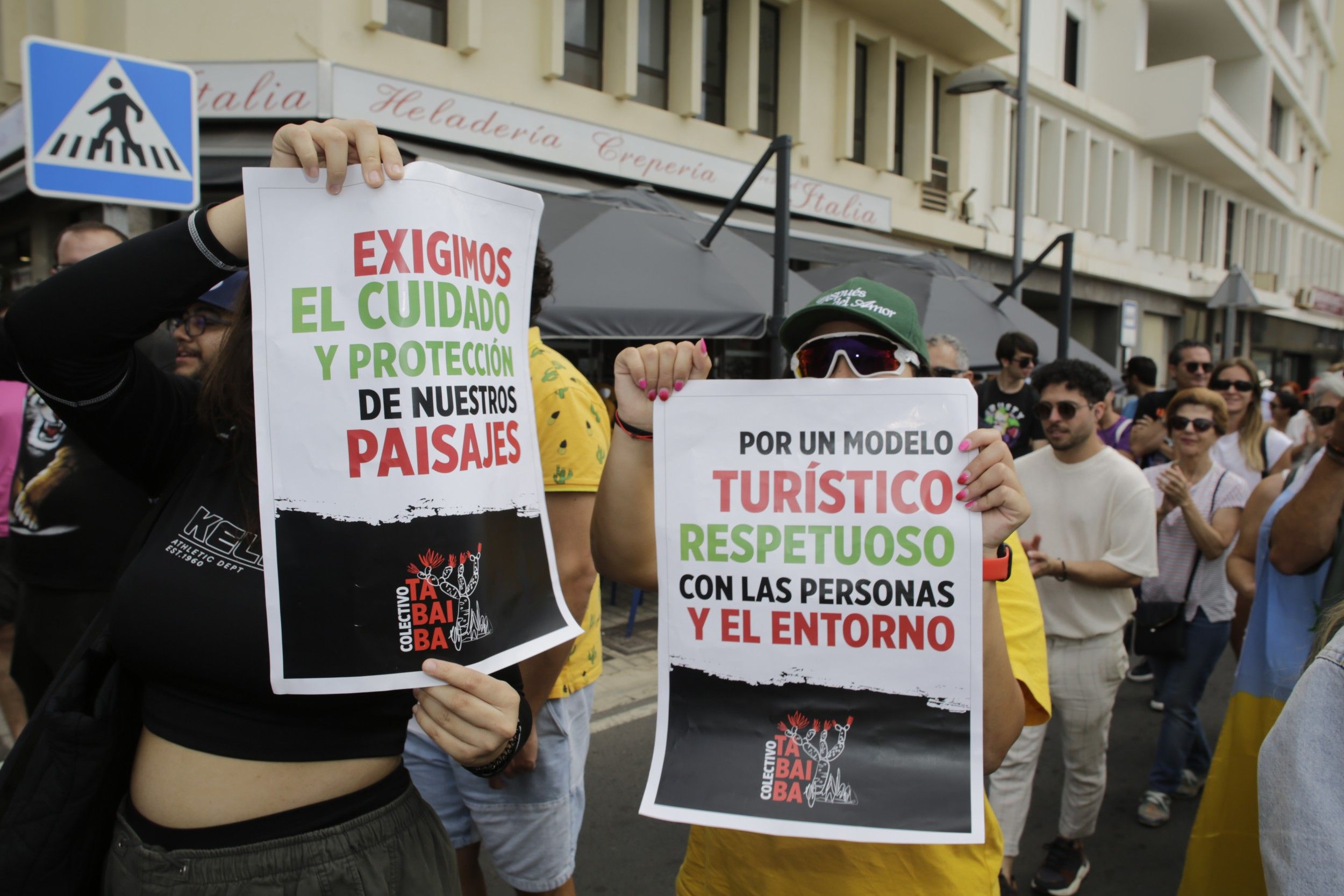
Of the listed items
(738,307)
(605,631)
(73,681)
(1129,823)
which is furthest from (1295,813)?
(605,631)

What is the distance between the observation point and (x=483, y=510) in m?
1.27

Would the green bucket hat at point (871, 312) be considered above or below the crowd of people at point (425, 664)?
above

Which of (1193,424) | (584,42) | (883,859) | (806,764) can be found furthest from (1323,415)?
(584,42)

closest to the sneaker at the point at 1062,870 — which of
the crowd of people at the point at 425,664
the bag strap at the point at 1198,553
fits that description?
the crowd of people at the point at 425,664

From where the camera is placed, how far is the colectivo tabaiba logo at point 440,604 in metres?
1.21

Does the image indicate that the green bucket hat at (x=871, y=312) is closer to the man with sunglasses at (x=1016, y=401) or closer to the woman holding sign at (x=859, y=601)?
the woman holding sign at (x=859, y=601)

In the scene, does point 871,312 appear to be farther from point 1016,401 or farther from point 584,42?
point 584,42

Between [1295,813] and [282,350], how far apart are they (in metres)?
1.40

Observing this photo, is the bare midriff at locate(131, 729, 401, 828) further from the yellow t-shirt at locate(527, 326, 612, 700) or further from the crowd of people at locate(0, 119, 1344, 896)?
the yellow t-shirt at locate(527, 326, 612, 700)

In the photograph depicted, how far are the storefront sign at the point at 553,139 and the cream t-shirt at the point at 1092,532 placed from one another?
619 cm

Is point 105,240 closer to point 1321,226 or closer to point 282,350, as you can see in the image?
point 282,350

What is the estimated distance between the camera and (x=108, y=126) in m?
3.74

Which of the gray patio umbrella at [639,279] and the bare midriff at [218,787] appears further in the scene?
the gray patio umbrella at [639,279]

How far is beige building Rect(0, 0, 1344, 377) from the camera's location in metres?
7.61
